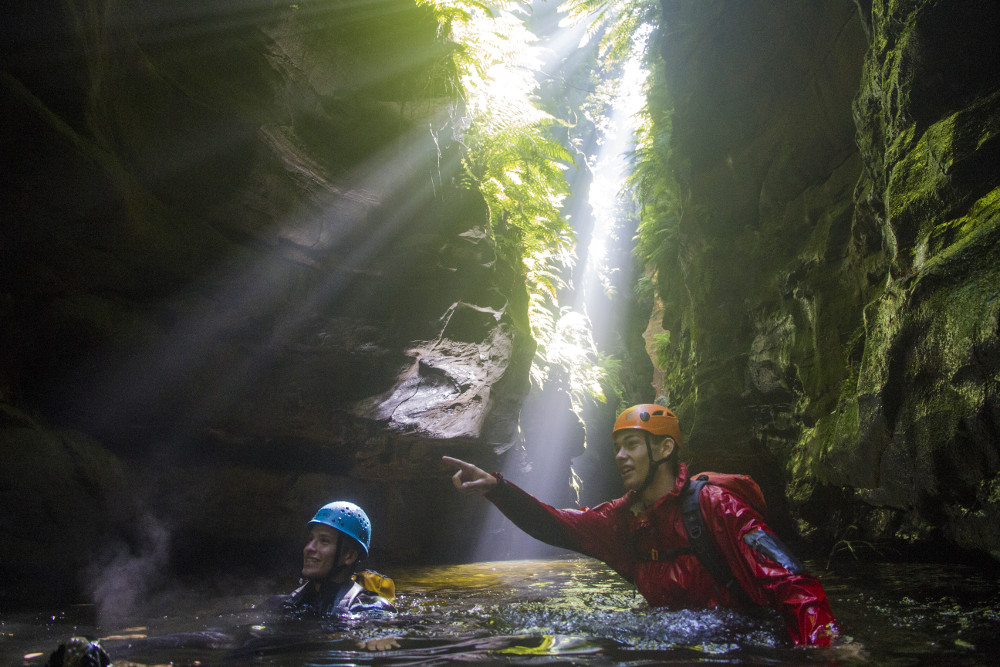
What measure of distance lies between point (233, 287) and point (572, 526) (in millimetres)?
5308

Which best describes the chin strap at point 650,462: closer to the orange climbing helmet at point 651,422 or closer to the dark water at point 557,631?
the orange climbing helmet at point 651,422

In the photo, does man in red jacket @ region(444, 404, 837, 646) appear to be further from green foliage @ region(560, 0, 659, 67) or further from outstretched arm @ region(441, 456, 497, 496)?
green foliage @ region(560, 0, 659, 67)

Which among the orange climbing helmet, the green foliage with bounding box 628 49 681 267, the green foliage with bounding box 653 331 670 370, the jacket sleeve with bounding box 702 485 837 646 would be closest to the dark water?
the jacket sleeve with bounding box 702 485 837 646

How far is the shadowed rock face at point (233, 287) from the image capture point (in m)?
4.99

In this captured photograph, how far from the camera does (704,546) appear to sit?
3260mm

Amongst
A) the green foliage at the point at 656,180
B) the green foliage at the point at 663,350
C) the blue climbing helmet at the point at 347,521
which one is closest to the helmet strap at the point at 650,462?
the blue climbing helmet at the point at 347,521

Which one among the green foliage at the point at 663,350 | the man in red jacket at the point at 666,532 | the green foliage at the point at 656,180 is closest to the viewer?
the man in red jacket at the point at 666,532

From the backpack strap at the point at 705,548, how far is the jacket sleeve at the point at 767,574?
0.04m

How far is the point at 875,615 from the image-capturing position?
3529 millimetres

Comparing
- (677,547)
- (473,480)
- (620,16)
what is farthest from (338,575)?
(620,16)

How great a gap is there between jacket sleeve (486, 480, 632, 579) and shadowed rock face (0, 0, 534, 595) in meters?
4.35

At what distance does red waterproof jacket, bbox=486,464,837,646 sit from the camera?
→ 2.69m

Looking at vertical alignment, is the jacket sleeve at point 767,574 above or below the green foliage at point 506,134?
below

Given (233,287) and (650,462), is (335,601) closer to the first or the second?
(650,462)
